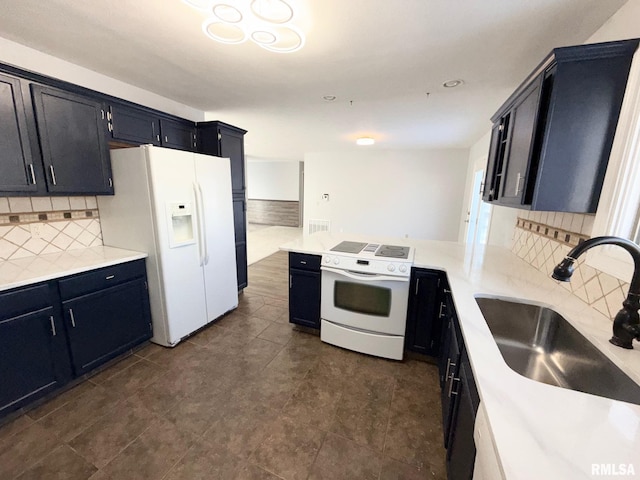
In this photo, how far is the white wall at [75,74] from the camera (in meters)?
1.82

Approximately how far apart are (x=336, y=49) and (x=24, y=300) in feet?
8.50

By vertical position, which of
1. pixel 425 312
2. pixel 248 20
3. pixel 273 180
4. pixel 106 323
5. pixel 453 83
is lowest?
pixel 106 323

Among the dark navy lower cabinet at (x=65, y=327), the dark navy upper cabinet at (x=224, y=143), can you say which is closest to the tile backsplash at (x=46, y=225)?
the dark navy lower cabinet at (x=65, y=327)

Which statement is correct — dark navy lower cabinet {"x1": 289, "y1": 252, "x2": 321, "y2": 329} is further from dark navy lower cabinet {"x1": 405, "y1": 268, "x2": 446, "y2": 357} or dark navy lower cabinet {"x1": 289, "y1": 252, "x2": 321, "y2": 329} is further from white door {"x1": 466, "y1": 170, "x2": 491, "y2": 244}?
white door {"x1": 466, "y1": 170, "x2": 491, "y2": 244}

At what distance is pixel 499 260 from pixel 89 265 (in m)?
3.23

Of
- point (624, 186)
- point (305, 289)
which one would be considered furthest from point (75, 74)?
point (624, 186)

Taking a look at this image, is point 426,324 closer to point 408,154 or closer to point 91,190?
point 91,190

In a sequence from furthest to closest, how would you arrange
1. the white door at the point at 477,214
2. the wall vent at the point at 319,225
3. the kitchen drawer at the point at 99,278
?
the wall vent at the point at 319,225, the white door at the point at 477,214, the kitchen drawer at the point at 99,278

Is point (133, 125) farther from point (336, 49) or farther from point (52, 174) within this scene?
point (336, 49)

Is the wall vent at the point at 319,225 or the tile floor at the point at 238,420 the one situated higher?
the wall vent at the point at 319,225

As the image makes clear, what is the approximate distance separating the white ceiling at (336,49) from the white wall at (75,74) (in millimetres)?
77

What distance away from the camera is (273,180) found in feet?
31.3

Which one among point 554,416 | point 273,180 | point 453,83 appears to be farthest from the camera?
point 273,180

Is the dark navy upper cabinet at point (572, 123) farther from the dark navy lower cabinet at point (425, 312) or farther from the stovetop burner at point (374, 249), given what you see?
the stovetop burner at point (374, 249)
